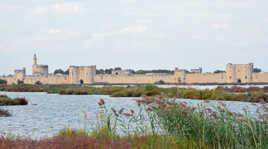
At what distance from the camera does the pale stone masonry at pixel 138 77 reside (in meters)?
63.5

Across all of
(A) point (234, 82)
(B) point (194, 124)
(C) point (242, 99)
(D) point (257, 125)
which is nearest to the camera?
(D) point (257, 125)

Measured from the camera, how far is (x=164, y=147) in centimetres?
552

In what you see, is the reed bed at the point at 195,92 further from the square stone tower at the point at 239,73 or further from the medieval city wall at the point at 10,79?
the medieval city wall at the point at 10,79

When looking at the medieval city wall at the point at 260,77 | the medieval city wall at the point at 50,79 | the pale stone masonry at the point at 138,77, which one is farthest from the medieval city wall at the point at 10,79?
the medieval city wall at the point at 260,77

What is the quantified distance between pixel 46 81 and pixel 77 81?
801cm

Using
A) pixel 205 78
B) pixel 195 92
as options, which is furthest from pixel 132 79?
pixel 195 92

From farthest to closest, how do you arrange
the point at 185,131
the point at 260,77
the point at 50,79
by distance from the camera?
1. the point at 50,79
2. the point at 260,77
3. the point at 185,131

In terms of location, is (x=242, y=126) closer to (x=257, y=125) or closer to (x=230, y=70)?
(x=257, y=125)

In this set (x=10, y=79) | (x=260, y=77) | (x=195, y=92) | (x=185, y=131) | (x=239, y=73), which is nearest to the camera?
(x=185, y=131)

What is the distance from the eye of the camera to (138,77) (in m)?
74.7

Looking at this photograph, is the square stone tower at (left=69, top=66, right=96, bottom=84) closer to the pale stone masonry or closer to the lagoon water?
the pale stone masonry

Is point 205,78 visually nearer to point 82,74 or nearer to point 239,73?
point 239,73

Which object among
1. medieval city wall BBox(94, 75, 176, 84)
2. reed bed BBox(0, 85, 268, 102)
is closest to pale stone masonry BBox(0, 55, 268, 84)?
medieval city wall BBox(94, 75, 176, 84)

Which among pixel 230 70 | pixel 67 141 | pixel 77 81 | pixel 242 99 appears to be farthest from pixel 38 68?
pixel 67 141
